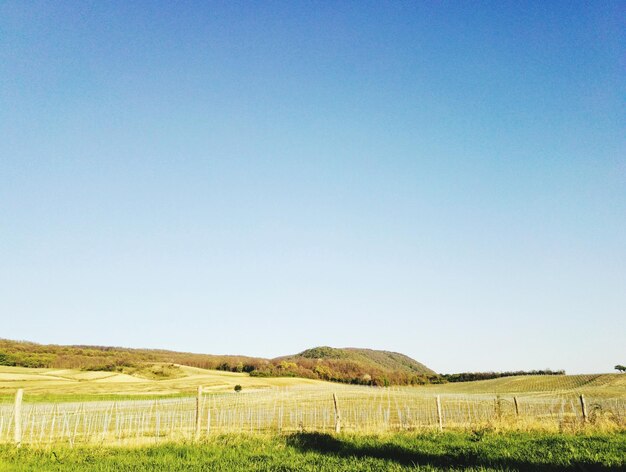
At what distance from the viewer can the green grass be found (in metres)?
9.69

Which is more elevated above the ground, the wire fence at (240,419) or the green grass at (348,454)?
the green grass at (348,454)

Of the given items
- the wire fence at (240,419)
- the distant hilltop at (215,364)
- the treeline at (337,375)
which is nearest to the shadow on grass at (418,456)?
the wire fence at (240,419)

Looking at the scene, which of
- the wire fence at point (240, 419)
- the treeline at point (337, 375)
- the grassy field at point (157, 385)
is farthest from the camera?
the treeline at point (337, 375)

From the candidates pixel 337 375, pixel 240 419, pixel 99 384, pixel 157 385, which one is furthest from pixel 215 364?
pixel 240 419

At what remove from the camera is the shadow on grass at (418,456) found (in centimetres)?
926

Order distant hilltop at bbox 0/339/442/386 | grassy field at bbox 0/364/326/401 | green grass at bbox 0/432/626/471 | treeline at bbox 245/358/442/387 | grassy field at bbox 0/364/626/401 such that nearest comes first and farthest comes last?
green grass at bbox 0/432/626/471 → grassy field at bbox 0/364/626/401 → grassy field at bbox 0/364/326/401 → distant hilltop at bbox 0/339/442/386 → treeline at bbox 245/358/442/387

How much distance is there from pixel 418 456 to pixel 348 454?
67.1 inches

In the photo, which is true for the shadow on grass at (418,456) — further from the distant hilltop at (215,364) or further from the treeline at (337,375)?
the treeline at (337,375)

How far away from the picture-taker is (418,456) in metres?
10.9

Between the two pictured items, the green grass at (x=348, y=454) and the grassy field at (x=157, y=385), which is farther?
the grassy field at (x=157, y=385)

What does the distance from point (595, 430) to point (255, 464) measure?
1243 cm

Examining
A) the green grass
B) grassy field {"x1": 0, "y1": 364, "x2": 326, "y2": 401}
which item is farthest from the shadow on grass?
grassy field {"x1": 0, "y1": 364, "x2": 326, "y2": 401}

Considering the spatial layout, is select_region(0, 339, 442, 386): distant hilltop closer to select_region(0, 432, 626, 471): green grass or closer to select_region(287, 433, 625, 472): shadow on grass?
select_region(0, 432, 626, 471): green grass

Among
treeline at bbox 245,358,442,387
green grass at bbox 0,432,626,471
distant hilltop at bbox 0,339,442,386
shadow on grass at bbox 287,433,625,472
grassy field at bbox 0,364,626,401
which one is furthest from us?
treeline at bbox 245,358,442,387
